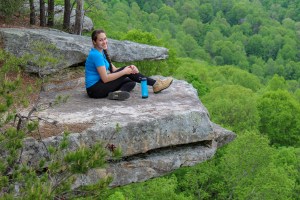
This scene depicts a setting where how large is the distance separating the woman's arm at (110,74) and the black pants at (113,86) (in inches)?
7.4

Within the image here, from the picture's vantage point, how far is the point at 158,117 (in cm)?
1155

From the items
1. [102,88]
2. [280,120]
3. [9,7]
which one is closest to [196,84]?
[280,120]

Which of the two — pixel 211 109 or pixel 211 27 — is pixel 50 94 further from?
pixel 211 27

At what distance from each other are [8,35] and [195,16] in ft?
423

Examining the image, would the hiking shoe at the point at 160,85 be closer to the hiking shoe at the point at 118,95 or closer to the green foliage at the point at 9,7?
the hiking shoe at the point at 118,95

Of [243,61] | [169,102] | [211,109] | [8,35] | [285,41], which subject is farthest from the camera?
[285,41]

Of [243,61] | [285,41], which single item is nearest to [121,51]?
[243,61]

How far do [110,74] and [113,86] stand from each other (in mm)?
394

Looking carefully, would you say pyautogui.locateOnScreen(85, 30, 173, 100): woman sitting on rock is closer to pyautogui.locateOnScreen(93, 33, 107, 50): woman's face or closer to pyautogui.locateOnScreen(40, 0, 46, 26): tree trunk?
pyautogui.locateOnScreen(93, 33, 107, 50): woman's face

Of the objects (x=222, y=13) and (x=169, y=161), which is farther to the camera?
(x=222, y=13)

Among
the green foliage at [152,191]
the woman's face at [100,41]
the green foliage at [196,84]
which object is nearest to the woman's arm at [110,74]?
the woman's face at [100,41]

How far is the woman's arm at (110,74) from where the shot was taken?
12.3 m

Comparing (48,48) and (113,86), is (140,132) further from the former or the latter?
(48,48)

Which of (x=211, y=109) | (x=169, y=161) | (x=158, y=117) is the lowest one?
(x=211, y=109)
